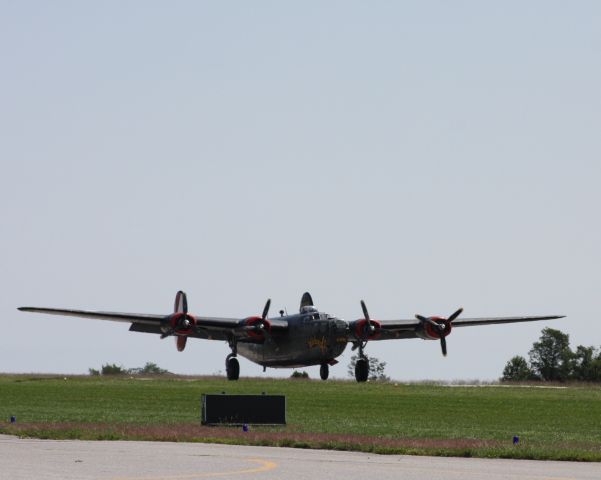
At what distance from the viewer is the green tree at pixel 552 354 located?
136 meters

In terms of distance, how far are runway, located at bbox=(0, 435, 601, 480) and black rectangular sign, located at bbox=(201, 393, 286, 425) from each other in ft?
32.2

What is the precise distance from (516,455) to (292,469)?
7613mm

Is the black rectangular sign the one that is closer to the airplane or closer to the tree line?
the airplane

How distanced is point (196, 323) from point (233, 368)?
5482 mm

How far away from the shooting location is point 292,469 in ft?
77.4

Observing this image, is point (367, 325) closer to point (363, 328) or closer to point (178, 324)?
point (363, 328)

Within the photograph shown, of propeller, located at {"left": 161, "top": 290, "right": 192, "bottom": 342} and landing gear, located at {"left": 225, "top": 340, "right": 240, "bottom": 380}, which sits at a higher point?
propeller, located at {"left": 161, "top": 290, "right": 192, "bottom": 342}

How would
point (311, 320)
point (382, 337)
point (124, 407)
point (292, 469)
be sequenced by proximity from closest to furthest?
1. point (292, 469)
2. point (124, 407)
3. point (311, 320)
4. point (382, 337)

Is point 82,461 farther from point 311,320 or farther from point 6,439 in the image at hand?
point 311,320

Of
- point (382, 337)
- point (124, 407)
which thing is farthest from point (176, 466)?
point (382, 337)

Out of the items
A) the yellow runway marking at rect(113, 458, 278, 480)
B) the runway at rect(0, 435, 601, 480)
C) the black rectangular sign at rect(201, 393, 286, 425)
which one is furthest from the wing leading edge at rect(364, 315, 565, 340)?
the yellow runway marking at rect(113, 458, 278, 480)

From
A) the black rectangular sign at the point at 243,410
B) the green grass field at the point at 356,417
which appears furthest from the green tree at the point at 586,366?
the black rectangular sign at the point at 243,410

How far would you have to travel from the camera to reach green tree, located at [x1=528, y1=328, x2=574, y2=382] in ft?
447

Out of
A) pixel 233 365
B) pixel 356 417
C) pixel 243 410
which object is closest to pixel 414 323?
pixel 233 365
